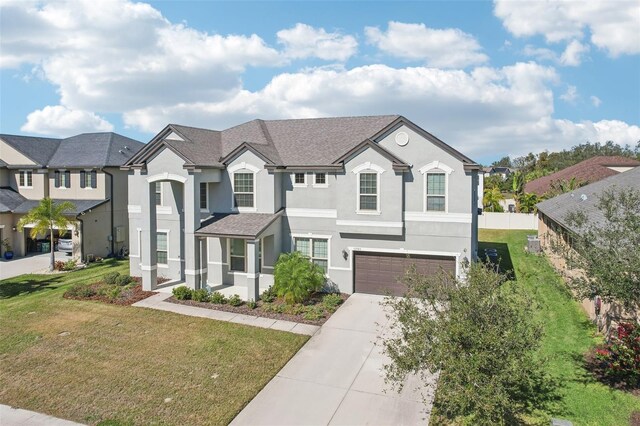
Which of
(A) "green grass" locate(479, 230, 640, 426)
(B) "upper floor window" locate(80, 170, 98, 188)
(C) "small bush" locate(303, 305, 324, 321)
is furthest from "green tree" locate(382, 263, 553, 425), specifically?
(B) "upper floor window" locate(80, 170, 98, 188)

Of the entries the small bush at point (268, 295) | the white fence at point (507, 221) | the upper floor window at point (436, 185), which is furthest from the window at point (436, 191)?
Result: the white fence at point (507, 221)

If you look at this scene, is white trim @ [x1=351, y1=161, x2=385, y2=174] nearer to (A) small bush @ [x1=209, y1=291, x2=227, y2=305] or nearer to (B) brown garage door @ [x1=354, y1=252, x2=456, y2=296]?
(B) brown garage door @ [x1=354, y1=252, x2=456, y2=296]

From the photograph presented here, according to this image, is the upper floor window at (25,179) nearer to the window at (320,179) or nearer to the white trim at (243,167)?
the white trim at (243,167)

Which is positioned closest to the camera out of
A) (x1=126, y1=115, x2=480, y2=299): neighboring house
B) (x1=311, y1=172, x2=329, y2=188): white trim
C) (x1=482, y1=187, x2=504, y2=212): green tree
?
(x1=126, y1=115, x2=480, y2=299): neighboring house

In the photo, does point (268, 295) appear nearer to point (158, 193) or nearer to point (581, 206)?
point (158, 193)

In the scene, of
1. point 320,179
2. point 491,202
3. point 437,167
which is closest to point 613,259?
point 437,167

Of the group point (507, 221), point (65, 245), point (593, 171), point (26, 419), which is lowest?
point (26, 419)

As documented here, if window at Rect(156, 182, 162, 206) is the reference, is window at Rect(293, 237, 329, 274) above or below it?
below
